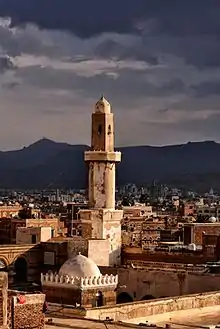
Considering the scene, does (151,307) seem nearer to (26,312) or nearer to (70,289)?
(70,289)

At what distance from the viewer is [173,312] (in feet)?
76.4

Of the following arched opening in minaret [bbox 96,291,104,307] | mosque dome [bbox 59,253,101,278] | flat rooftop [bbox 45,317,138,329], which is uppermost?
mosque dome [bbox 59,253,101,278]

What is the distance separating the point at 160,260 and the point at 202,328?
43.8 feet

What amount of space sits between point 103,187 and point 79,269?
317 inches

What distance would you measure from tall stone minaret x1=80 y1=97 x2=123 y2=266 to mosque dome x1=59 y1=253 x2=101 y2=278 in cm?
690

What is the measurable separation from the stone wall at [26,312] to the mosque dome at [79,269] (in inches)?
448

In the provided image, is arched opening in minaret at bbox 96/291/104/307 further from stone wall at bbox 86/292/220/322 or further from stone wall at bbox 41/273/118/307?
stone wall at bbox 86/292/220/322

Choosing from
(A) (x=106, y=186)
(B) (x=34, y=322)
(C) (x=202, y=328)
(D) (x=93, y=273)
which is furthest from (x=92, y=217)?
(B) (x=34, y=322)

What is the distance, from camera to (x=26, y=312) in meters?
12.6

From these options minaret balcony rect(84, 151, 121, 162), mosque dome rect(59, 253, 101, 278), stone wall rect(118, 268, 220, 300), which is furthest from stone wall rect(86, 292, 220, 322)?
minaret balcony rect(84, 151, 121, 162)

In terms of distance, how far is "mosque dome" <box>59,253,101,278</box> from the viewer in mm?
24219

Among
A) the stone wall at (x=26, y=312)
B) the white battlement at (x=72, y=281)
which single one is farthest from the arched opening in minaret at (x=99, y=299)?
the stone wall at (x=26, y=312)

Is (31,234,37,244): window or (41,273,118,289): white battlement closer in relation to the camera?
(41,273,118,289): white battlement

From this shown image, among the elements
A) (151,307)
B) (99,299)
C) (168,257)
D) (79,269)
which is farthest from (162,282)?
(151,307)
